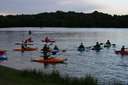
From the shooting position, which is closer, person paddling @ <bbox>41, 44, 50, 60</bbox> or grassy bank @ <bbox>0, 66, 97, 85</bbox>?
grassy bank @ <bbox>0, 66, 97, 85</bbox>

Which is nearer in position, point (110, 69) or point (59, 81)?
point (59, 81)

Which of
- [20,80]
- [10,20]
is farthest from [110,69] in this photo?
[10,20]

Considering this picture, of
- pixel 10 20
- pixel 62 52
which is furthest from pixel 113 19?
pixel 62 52

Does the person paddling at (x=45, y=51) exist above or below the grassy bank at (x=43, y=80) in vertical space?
below

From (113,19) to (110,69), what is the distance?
15995cm

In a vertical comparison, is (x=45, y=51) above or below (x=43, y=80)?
below

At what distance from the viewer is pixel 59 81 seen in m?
20.7

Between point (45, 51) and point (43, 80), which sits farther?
point (45, 51)

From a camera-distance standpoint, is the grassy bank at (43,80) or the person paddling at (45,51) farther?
the person paddling at (45,51)

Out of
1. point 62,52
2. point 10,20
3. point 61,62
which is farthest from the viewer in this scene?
point 10,20

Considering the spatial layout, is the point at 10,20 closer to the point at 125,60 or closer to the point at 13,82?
the point at 125,60

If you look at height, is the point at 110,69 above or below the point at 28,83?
below

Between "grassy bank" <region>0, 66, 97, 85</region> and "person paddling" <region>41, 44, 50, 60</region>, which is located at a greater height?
"grassy bank" <region>0, 66, 97, 85</region>

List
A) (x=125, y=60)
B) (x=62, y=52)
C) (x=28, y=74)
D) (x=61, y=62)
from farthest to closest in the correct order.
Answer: (x=62, y=52) → (x=125, y=60) → (x=61, y=62) → (x=28, y=74)
